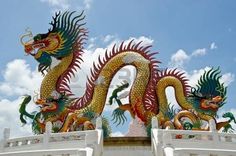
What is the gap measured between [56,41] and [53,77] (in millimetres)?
1770

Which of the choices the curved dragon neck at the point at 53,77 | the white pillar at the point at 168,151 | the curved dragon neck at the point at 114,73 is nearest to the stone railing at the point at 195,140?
the white pillar at the point at 168,151

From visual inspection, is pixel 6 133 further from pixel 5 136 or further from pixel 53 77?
pixel 53 77

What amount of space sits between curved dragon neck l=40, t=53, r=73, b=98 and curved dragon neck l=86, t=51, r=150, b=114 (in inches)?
71.6

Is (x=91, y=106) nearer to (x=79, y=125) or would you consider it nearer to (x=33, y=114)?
(x=79, y=125)

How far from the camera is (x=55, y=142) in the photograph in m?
11.0

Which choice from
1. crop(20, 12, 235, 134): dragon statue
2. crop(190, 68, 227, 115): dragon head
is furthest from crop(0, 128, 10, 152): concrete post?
crop(190, 68, 227, 115): dragon head

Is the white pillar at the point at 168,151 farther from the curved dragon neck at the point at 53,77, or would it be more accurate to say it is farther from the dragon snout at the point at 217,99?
the curved dragon neck at the point at 53,77

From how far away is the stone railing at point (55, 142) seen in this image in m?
9.52

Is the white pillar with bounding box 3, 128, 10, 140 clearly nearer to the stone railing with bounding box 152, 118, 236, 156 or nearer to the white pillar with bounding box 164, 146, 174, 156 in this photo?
the stone railing with bounding box 152, 118, 236, 156

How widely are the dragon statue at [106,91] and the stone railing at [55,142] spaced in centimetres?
407

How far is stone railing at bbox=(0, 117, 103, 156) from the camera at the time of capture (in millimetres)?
9516

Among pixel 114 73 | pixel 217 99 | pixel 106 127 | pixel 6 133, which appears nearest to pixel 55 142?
pixel 6 133

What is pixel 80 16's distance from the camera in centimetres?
1886

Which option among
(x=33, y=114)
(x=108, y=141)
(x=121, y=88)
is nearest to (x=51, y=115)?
(x=33, y=114)
